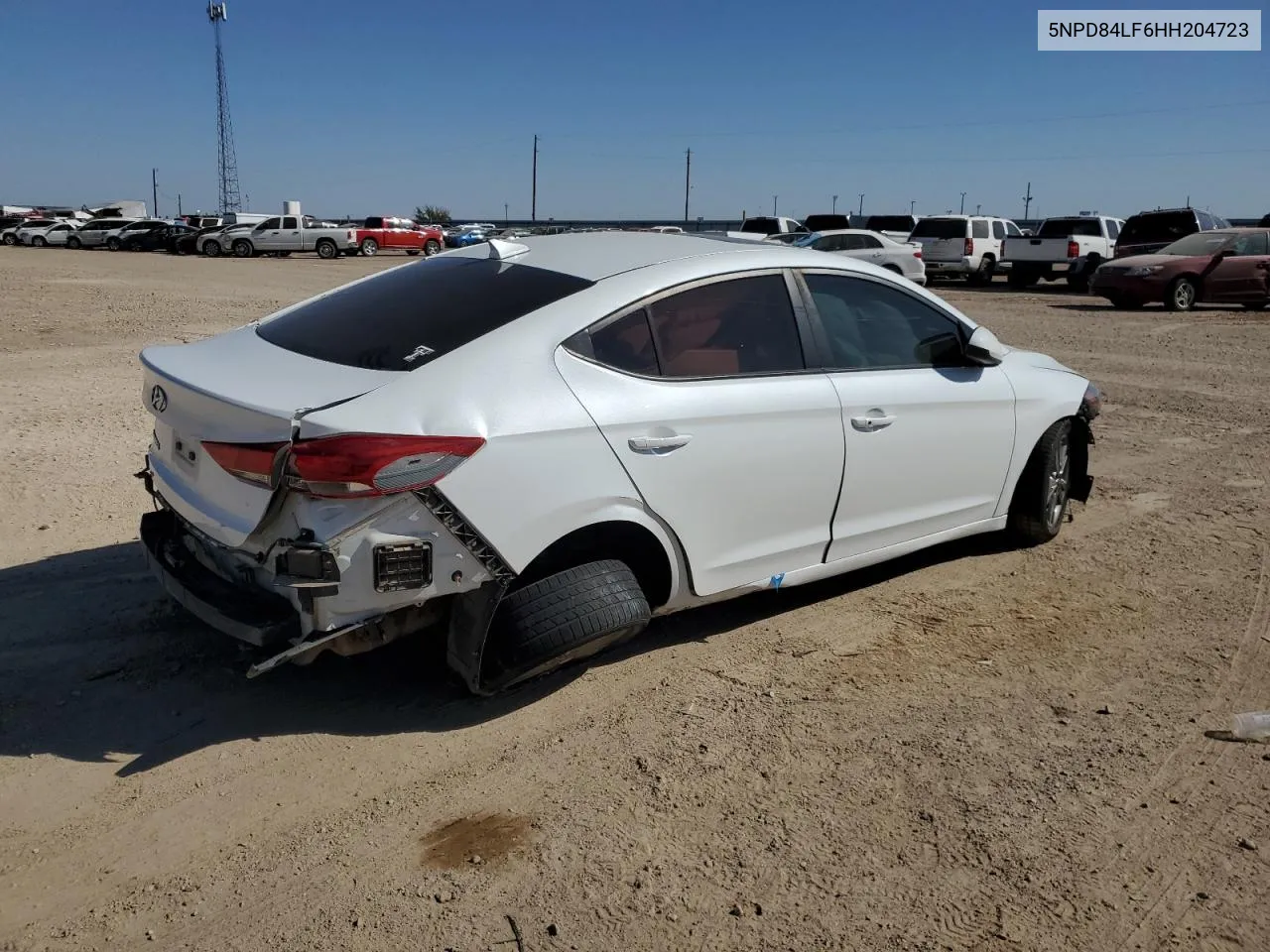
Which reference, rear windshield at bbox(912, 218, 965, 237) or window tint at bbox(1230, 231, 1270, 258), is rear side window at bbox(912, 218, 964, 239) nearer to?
rear windshield at bbox(912, 218, 965, 237)

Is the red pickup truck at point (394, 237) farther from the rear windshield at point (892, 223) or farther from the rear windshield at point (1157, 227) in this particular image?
the rear windshield at point (1157, 227)

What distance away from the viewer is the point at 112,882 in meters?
2.84

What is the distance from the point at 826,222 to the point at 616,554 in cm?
3161

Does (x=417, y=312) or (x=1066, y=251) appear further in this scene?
(x=1066, y=251)

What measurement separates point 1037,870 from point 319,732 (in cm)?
229

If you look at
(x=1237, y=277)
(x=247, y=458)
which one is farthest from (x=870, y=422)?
(x=1237, y=277)

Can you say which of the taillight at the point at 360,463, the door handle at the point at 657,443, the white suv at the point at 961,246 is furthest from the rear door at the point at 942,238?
the taillight at the point at 360,463

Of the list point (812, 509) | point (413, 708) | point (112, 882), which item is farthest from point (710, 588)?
point (112, 882)

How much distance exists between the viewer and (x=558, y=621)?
3.53 m

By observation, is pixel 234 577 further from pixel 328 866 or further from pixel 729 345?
pixel 729 345

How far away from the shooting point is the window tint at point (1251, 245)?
64.0 ft

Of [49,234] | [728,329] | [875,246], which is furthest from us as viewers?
[49,234]

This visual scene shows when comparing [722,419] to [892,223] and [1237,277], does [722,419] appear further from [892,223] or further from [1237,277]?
[892,223]

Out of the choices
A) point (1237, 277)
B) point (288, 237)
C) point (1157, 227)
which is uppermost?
point (1157, 227)
